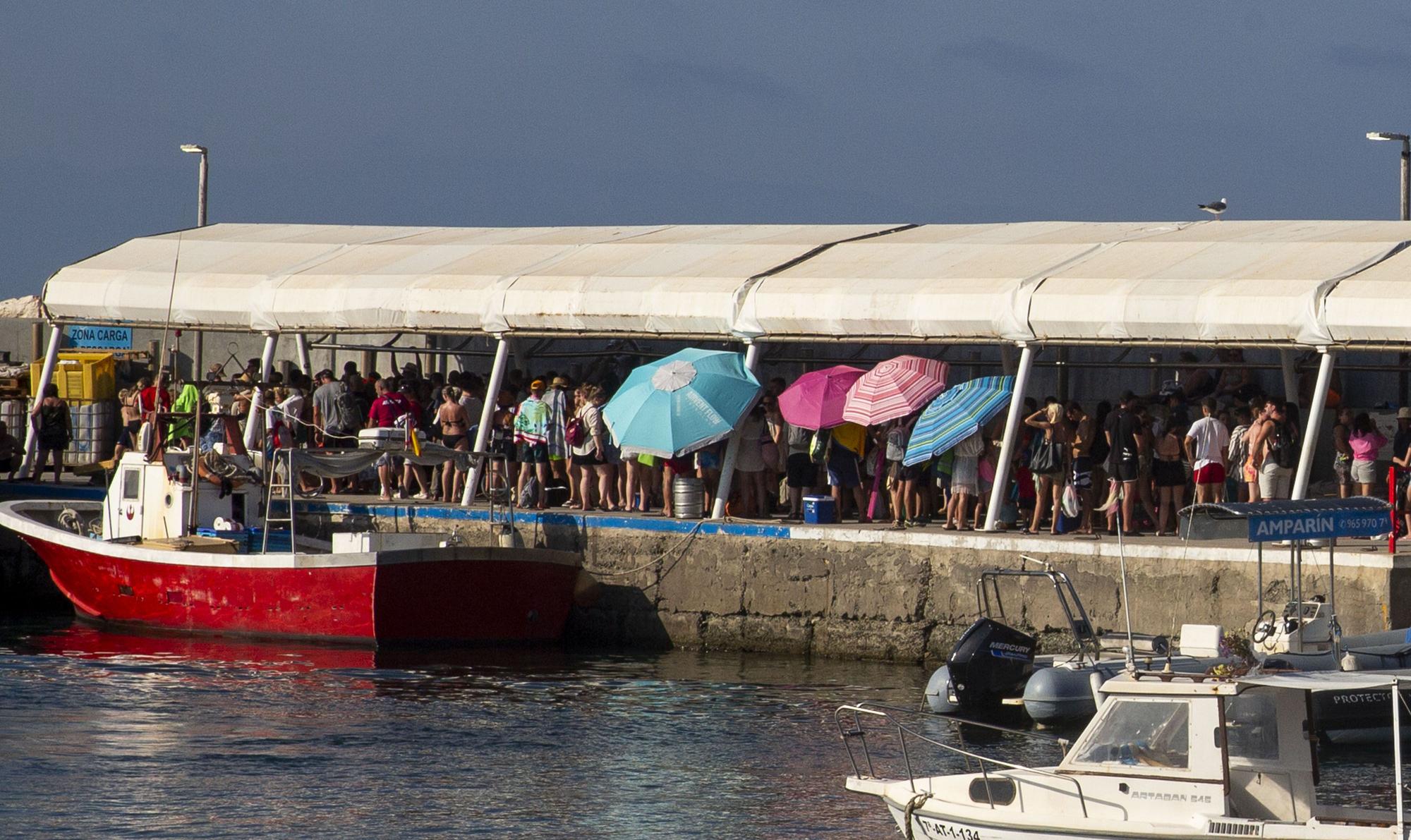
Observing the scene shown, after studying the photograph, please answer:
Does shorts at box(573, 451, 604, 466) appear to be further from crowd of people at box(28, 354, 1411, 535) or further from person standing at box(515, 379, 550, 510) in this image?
person standing at box(515, 379, 550, 510)

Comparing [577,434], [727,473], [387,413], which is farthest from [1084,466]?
[387,413]

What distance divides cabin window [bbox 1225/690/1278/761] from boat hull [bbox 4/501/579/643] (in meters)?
11.4

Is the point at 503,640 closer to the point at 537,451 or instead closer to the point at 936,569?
the point at 537,451

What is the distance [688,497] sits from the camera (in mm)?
24297

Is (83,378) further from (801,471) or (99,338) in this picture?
(801,471)

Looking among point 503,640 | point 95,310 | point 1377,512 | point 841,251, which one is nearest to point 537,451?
point 503,640

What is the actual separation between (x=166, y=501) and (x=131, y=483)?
2.38ft

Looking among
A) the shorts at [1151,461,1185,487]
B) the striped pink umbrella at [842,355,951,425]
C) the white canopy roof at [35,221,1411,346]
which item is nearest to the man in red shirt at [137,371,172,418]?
the white canopy roof at [35,221,1411,346]

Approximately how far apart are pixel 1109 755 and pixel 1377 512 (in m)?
5.52

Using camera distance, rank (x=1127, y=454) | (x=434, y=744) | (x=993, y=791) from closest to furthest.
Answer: (x=993, y=791)
(x=434, y=744)
(x=1127, y=454)

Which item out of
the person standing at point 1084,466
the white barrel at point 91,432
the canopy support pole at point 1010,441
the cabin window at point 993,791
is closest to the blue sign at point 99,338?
the white barrel at point 91,432

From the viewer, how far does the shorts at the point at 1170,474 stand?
2261cm

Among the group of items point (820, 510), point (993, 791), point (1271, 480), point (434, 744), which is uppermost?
point (1271, 480)

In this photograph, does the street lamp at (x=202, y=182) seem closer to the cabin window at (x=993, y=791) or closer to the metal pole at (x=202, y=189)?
the metal pole at (x=202, y=189)
